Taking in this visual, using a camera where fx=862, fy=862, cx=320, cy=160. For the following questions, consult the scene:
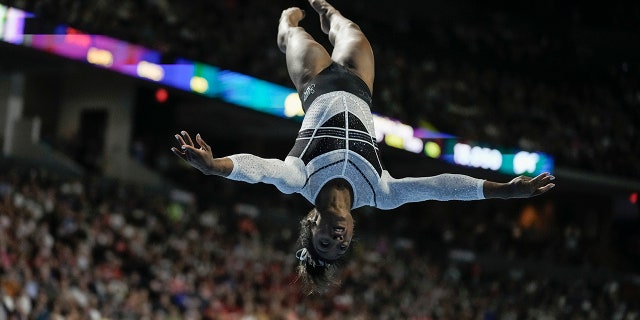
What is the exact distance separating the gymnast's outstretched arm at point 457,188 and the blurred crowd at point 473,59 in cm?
990

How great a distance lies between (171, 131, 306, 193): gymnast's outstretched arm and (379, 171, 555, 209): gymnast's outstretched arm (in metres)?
0.71

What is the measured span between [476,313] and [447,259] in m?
2.91

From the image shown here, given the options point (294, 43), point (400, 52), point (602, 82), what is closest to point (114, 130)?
point (400, 52)

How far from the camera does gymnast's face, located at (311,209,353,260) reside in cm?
543

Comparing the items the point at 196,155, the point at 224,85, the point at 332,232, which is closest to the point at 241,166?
the point at 196,155

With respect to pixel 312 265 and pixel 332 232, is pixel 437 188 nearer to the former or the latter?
pixel 332 232

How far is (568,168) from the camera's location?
866 inches

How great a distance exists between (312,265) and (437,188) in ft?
3.25

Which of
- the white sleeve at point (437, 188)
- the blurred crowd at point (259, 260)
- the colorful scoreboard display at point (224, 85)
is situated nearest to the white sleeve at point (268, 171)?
the white sleeve at point (437, 188)

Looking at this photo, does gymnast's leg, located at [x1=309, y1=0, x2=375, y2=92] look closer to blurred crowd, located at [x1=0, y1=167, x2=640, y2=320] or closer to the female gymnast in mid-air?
the female gymnast in mid-air

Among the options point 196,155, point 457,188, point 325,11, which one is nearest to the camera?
point 196,155

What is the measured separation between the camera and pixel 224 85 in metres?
19.1

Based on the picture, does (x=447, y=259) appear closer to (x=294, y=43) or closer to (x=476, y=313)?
(x=476, y=313)

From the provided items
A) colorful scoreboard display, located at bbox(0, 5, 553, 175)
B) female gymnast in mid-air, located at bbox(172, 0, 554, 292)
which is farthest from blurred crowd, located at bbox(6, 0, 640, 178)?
female gymnast in mid-air, located at bbox(172, 0, 554, 292)
